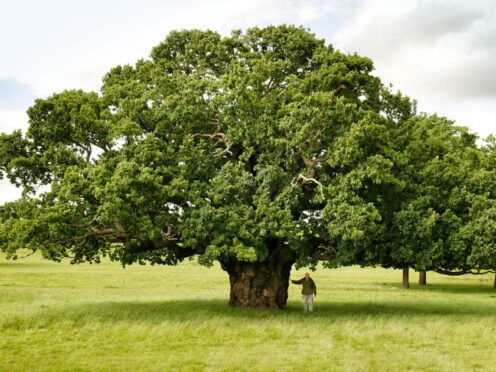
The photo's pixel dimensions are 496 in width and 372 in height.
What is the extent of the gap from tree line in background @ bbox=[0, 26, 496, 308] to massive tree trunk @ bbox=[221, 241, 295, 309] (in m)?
0.08

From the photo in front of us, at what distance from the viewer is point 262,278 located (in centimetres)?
3238

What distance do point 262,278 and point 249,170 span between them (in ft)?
19.2

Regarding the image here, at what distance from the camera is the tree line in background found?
2761 centimetres

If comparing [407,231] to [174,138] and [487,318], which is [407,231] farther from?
[174,138]

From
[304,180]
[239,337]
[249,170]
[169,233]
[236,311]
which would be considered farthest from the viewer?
[249,170]

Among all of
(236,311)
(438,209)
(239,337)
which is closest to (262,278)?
(236,311)

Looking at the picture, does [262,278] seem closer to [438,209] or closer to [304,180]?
[304,180]

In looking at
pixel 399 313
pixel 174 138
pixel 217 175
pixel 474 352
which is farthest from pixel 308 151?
pixel 474 352

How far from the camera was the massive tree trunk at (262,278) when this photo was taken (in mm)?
32188

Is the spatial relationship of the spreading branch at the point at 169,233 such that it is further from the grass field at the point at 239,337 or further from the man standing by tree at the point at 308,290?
the man standing by tree at the point at 308,290

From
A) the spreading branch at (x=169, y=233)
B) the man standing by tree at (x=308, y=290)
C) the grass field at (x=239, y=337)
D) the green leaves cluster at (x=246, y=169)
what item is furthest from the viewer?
the man standing by tree at (x=308, y=290)

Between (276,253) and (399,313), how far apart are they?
23.9ft

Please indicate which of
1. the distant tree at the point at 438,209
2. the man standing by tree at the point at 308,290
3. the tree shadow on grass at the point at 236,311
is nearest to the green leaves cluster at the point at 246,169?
the distant tree at the point at 438,209

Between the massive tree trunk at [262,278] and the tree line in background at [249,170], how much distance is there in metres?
0.08
